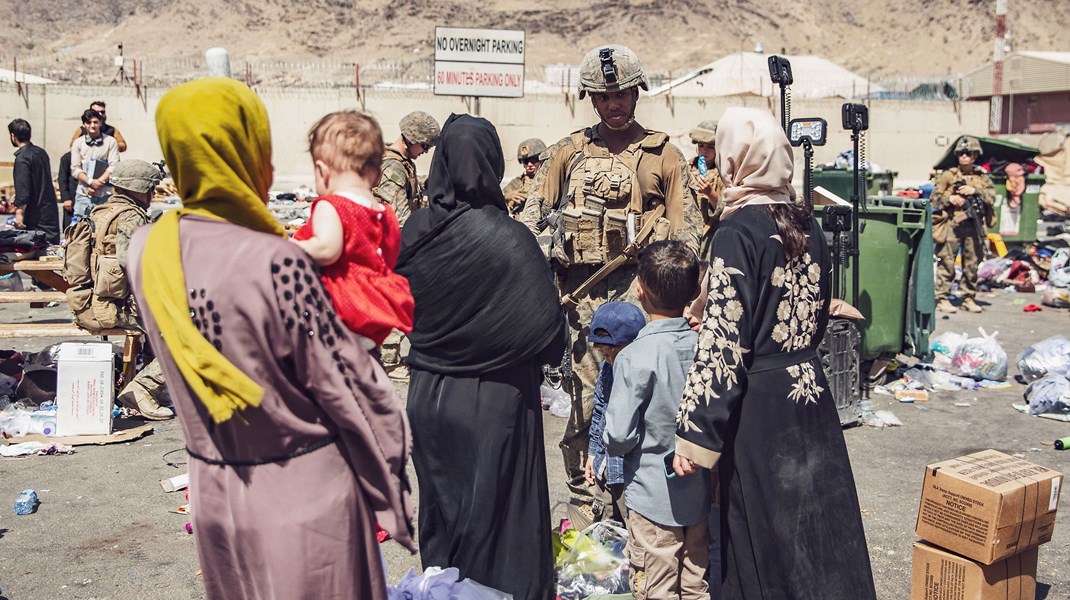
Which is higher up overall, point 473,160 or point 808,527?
point 473,160

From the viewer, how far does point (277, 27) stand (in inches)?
2240

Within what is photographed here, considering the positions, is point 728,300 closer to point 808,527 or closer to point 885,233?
point 808,527

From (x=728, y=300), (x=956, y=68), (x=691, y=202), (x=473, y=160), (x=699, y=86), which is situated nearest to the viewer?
(x=728, y=300)

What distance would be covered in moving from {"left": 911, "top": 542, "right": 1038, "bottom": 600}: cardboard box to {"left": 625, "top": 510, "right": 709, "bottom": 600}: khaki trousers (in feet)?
3.16

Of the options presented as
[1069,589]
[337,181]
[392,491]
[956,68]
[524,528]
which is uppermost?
[956,68]

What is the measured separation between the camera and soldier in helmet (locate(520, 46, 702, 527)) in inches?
194

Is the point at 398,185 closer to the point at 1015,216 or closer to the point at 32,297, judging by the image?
the point at 32,297

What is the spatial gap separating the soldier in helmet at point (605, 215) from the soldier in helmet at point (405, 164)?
2.75 m

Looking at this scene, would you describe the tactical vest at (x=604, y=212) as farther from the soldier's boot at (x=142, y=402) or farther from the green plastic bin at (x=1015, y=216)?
the green plastic bin at (x=1015, y=216)

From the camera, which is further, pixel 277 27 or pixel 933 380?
pixel 277 27

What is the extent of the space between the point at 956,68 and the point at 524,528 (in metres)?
57.8

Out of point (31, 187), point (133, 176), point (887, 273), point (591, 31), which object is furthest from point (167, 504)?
point (591, 31)

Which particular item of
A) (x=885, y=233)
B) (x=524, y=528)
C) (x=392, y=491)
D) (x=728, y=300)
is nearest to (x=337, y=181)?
(x=392, y=491)

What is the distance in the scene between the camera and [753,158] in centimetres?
317
